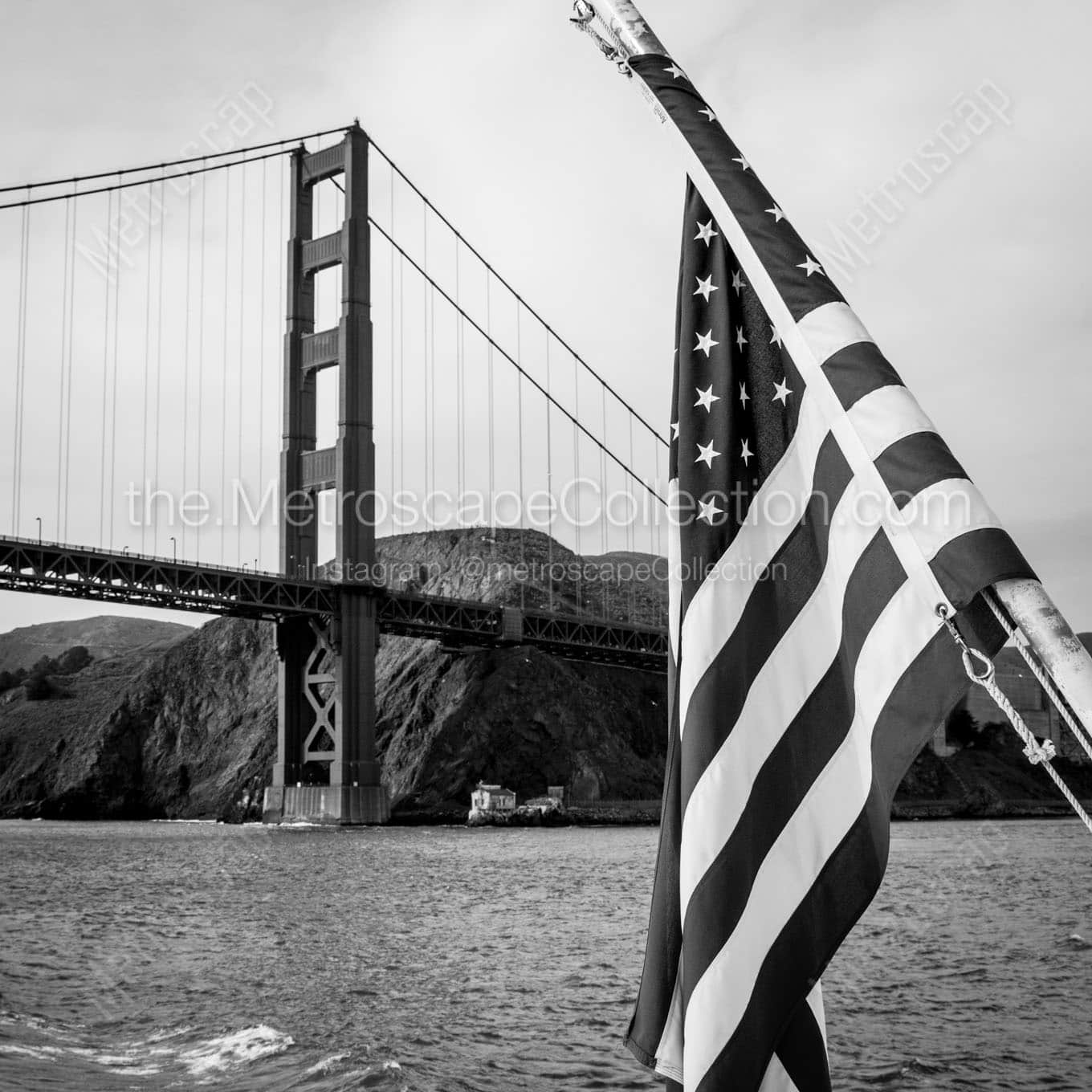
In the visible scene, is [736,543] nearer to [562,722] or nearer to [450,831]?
[450,831]

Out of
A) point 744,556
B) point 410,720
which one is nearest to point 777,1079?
point 744,556

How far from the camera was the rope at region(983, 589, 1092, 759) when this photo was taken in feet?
6.99

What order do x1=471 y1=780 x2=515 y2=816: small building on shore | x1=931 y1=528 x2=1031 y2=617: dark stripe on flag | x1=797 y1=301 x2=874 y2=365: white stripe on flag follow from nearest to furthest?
x1=931 y1=528 x2=1031 y2=617: dark stripe on flag, x1=797 y1=301 x2=874 y2=365: white stripe on flag, x1=471 y1=780 x2=515 y2=816: small building on shore

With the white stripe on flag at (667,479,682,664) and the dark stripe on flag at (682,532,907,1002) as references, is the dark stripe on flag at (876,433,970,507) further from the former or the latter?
the white stripe on flag at (667,479,682,664)

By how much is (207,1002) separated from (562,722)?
247 feet

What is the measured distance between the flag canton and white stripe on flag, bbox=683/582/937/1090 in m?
0.53

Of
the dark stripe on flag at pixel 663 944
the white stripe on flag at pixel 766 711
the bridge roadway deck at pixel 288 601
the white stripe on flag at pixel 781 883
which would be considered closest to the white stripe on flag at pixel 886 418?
the white stripe on flag at pixel 766 711

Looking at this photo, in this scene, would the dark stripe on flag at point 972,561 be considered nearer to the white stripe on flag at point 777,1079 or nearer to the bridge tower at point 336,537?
the white stripe on flag at point 777,1079

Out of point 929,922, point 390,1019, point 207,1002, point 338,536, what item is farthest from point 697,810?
point 338,536

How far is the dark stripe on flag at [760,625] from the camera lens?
308cm

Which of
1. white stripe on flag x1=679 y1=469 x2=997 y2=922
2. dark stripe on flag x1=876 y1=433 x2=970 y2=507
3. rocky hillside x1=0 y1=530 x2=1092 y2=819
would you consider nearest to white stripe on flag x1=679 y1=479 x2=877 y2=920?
white stripe on flag x1=679 y1=469 x2=997 y2=922

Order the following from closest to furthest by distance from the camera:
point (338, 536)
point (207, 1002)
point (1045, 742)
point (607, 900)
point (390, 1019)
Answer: point (1045, 742) < point (390, 1019) < point (207, 1002) < point (607, 900) < point (338, 536)

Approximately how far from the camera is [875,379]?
2.57 m

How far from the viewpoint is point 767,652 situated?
312 centimetres
